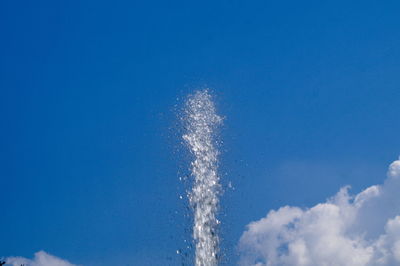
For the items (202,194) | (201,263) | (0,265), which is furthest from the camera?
(0,265)

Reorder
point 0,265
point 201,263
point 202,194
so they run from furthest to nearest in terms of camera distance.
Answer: point 0,265
point 202,194
point 201,263

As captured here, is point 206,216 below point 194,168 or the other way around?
below

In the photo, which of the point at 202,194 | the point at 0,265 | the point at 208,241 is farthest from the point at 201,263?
the point at 0,265

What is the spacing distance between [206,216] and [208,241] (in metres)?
2.84

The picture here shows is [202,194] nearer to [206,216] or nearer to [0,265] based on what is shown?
[206,216]

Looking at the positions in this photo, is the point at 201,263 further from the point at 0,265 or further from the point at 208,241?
the point at 0,265

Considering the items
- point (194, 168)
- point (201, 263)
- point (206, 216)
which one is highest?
point (194, 168)

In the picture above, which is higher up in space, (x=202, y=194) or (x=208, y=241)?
(x=202, y=194)

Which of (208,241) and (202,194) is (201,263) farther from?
(202,194)

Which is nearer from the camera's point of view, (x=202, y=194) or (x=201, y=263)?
(x=201, y=263)

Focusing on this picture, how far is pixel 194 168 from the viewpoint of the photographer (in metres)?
65.4

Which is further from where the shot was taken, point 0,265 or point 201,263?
point 0,265

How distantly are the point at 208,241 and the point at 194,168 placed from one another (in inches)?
345

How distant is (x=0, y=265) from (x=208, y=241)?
104 ft
